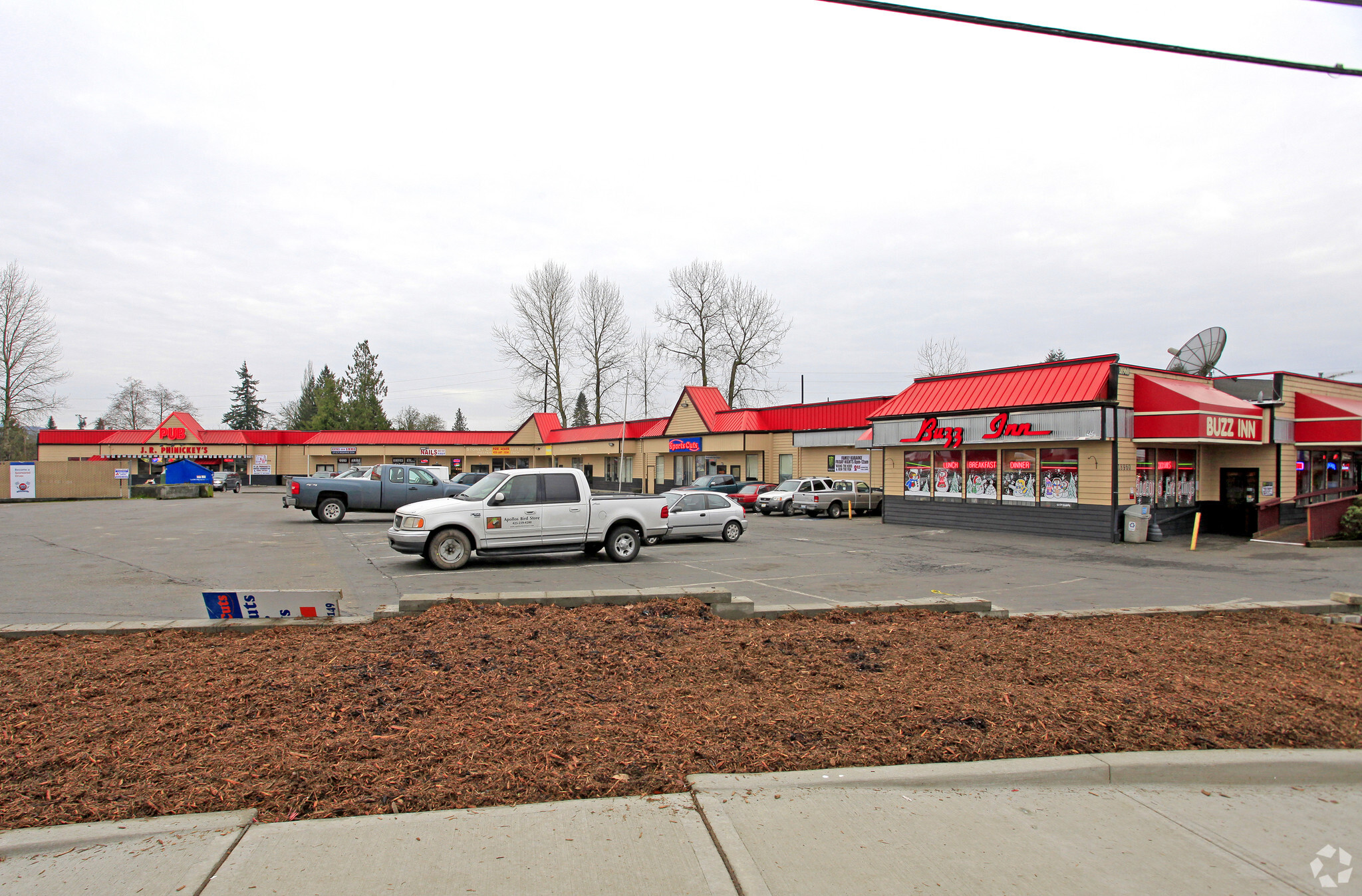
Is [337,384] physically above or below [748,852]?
above

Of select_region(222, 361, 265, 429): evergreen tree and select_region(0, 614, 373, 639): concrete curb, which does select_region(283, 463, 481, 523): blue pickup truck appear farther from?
select_region(222, 361, 265, 429): evergreen tree

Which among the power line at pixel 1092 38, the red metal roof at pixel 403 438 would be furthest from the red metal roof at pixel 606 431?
the power line at pixel 1092 38

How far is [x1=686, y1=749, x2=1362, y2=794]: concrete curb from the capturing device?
4.09 metres

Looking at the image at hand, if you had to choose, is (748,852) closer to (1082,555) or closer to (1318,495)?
(1082,555)

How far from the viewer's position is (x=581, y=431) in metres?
60.5

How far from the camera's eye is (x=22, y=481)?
128 ft

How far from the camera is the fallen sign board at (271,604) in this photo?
23.9 ft

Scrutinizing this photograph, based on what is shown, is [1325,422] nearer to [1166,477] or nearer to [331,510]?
[1166,477]

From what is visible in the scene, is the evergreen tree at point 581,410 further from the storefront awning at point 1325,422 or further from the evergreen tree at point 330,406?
the storefront awning at point 1325,422

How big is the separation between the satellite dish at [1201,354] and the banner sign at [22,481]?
52039 millimetres

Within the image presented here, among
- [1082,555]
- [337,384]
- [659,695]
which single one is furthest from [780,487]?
[337,384]

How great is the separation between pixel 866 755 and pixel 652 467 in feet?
153

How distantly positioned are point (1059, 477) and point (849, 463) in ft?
45.2

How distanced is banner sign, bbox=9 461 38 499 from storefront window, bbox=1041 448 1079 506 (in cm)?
4737
